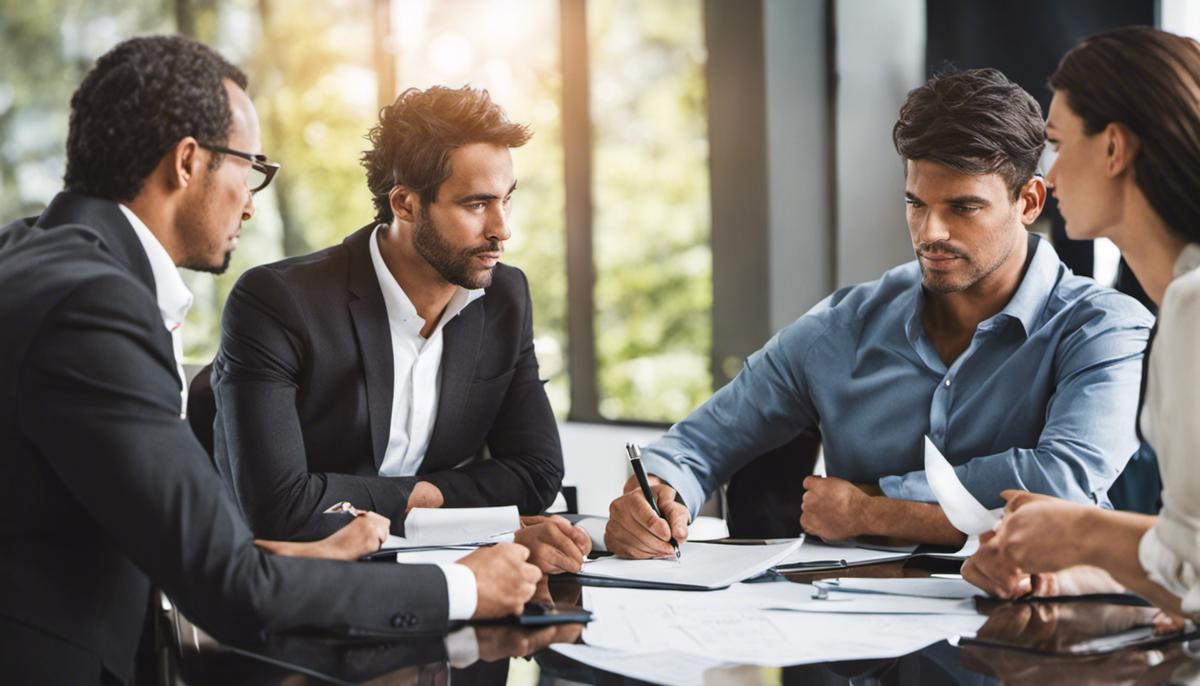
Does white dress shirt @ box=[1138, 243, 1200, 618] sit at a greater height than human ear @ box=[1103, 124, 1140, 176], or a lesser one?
lesser

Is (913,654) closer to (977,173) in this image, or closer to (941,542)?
(941,542)

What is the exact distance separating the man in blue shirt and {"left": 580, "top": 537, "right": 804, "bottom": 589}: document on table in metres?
0.06

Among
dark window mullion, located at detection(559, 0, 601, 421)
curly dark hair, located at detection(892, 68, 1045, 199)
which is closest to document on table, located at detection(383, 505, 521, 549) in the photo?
curly dark hair, located at detection(892, 68, 1045, 199)

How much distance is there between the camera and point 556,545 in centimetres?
187

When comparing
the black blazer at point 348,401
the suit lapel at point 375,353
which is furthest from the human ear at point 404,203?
the suit lapel at point 375,353

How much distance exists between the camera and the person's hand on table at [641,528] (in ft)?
6.44

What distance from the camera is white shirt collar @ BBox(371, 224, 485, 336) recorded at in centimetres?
261

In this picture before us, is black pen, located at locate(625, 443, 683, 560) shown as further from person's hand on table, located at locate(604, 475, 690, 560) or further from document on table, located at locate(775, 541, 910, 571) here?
document on table, located at locate(775, 541, 910, 571)

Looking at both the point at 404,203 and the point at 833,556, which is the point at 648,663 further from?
the point at 404,203

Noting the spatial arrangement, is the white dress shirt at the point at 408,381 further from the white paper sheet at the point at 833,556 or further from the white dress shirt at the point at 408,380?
the white paper sheet at the point at 833,556

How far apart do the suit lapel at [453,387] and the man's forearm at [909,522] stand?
0.96 metres

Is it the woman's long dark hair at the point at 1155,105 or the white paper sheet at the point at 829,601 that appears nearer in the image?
the woman's long dark hair at the point at 1155,105

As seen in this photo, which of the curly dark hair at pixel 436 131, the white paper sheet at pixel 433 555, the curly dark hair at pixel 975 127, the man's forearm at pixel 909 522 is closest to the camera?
the white paper sheet at pixel 433 555

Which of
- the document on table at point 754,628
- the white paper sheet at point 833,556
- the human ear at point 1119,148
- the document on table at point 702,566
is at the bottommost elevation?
the white paper sheet at point 833,556
